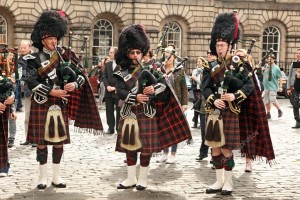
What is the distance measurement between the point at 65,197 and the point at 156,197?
3.57ft

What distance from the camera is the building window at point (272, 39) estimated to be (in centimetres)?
3428

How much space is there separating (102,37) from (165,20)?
355 centimetres

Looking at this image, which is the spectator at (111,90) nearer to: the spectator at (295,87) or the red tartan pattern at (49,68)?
the spectator at (295,87)

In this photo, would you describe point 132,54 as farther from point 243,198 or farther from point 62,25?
point 243,198

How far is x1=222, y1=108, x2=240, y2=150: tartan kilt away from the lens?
24.5ft

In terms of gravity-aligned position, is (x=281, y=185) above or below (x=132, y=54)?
below

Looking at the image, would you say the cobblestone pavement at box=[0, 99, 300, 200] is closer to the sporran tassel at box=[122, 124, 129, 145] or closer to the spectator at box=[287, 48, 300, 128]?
the sporran tassel at box=[122, 124, 129, 145]

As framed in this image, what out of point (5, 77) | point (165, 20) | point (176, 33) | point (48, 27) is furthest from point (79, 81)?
point (176, 33)

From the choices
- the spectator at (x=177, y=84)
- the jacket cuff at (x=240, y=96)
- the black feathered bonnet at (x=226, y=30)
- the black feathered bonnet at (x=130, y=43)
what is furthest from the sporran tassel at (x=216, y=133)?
the spectator at (x=177, y=84)

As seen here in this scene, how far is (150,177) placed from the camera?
8516 mm

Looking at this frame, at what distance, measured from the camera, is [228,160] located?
24.7ft

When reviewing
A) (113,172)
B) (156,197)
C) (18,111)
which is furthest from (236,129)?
(18,111)

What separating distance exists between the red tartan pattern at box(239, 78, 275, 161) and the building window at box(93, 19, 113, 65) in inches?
897

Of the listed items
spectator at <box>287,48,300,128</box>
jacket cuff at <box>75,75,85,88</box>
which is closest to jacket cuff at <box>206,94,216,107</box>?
jacket cuff at <box>75,75,85,88</box>
